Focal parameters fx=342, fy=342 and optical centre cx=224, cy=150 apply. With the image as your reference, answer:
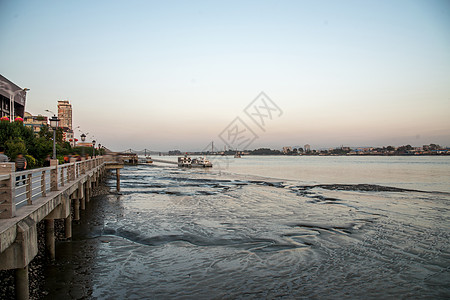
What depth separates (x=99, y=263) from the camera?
1075 centimetres

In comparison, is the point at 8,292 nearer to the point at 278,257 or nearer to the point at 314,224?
the point at 278,257

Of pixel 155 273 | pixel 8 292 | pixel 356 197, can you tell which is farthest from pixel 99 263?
pixel 356 197

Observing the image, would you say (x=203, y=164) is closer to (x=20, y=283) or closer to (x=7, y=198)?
(x=20, y=283)

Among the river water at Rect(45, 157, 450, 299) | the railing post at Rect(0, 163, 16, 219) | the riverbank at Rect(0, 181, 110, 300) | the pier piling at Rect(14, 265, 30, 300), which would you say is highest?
the railing post at Rect(0, 163, 16, 219)

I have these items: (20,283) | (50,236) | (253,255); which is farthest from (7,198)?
(253,255)

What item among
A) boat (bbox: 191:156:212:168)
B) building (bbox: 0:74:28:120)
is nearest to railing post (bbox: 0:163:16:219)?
building (bbox: 0:74:28:120)

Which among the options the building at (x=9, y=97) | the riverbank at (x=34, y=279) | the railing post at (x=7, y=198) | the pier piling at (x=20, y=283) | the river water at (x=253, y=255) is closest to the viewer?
the railing post at (x=7, y=198)

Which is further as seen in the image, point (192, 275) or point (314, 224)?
point (314, 224)

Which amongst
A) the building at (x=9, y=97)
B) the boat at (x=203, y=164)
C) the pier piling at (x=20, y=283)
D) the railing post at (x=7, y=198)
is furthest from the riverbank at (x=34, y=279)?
the boat at (x=203, y=164)

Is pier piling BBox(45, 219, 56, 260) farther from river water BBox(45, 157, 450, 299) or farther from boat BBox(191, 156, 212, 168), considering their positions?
boat BBox(191, 156, 212, 168)

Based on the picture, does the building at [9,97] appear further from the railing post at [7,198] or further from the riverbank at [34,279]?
the railing post at [7,198]

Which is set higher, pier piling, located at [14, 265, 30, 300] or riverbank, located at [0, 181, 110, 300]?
pier piling, located at [14, 265, 30, 300]

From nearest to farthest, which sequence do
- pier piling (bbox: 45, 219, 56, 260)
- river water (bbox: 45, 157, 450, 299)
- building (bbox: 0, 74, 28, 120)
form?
river water (bbox: 45, 157, 450, 299)
pier piling (bbox: 45, 219, 56, 260)
building (bbox: 0, 74, 28, 120)

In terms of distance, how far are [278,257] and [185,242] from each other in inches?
152
